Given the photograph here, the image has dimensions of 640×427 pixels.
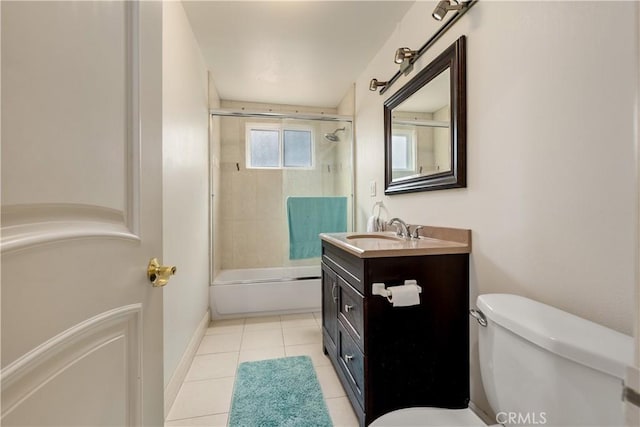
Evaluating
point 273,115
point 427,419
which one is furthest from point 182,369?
point 273,115

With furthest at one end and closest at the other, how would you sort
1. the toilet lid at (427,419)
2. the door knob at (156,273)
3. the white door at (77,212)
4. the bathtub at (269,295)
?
1. the bathtub at (269,295)
2. the toilet lid at (427,419)
3. the door knob at (156,273)
4. the white door at (77,212)

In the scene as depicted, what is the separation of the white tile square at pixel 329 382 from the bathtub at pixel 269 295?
0.96 meters

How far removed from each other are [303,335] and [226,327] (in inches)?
28.5

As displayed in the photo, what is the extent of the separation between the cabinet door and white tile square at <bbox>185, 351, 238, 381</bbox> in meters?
0.66

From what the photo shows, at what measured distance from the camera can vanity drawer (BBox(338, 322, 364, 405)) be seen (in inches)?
48.4

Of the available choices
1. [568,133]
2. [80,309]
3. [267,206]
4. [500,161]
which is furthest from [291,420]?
[267,206]

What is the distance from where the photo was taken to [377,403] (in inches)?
46.1

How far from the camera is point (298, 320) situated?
8.34 feet

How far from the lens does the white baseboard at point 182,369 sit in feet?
4.58

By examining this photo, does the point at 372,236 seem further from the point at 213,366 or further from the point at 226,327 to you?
the point at 226,327

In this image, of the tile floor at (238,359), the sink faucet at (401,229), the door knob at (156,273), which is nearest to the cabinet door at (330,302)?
the tile floor at (238,359)

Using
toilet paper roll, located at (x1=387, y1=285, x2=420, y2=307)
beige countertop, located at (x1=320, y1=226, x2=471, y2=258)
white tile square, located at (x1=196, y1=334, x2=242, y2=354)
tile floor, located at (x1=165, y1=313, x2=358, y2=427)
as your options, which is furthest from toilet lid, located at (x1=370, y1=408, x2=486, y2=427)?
white tile square, located at (x1=196, y1=334, x2=242, y2=354)

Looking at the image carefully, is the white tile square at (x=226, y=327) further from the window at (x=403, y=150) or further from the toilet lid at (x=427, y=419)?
the window at (x=403, y=150)

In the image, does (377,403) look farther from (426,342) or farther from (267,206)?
(267,206)
